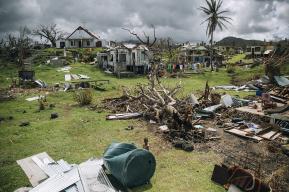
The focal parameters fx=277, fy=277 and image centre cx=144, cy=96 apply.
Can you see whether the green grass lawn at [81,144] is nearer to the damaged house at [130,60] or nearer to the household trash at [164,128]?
the household trash at [164,128]

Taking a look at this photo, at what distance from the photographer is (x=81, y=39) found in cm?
6525

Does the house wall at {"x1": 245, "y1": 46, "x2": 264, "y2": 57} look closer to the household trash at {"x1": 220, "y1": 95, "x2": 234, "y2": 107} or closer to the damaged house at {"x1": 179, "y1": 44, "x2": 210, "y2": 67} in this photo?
the damaged house at {"x1": 179, "y1": 44, "x2": 210, "y2": 67}

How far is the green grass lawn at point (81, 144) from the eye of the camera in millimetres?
8906

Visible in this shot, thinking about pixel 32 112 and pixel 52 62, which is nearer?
pixel 32 112

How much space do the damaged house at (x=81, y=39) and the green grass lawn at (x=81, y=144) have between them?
1841 inches

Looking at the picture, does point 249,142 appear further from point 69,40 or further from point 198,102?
point 69,40

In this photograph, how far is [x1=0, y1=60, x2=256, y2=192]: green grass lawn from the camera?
8906 millimetres

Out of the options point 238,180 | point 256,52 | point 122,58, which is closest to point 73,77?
point 122,58

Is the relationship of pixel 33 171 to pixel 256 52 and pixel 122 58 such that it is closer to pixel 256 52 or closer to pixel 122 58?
pixel 122 58

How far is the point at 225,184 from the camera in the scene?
8.42 m

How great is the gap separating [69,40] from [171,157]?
59.7m

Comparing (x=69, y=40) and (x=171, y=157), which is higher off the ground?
(x=69, y=40)

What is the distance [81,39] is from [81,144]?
56493mm

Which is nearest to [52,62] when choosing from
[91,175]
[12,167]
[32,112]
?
[32,112]
